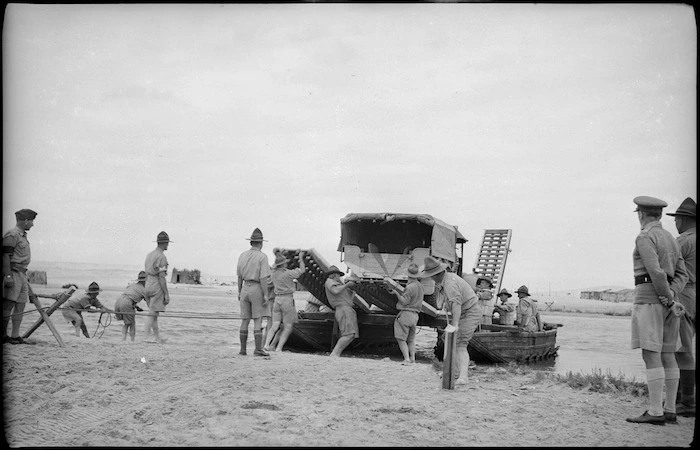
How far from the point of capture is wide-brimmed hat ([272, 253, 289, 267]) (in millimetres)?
12484

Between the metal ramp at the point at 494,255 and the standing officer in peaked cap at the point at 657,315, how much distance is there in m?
12.9

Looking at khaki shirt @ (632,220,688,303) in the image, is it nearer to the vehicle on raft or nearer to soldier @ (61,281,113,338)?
the vehicle on raft

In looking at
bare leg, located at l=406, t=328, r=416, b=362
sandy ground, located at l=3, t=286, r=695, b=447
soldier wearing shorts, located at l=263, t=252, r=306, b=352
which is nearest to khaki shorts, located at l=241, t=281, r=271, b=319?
sandy ground, located at l=3, t=286, r=695, b=447

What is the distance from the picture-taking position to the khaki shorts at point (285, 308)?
517 inches

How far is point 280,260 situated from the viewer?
1257 centimetres

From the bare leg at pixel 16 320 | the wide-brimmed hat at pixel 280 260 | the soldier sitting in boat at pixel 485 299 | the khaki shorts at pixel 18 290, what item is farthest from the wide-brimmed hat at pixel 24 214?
the soldier sitting in boat at pixel 485 299

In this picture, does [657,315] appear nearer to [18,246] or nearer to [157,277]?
[157,277]

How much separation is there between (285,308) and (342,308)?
4.21 feet

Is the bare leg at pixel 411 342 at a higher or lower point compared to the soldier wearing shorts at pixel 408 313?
lower

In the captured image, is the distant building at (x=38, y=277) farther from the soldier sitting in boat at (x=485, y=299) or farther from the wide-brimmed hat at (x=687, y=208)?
the wide-brimmed hat at (x=687, y=208)

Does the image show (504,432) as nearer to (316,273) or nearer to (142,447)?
(142,447)

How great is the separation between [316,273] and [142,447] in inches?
348

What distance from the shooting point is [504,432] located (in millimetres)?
5676

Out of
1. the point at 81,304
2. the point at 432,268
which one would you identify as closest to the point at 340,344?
the point at 432,268
